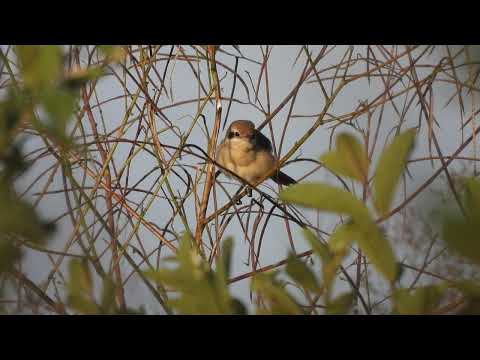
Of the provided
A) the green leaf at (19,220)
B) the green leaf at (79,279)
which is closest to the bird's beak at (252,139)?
the green leaf at (79,279)

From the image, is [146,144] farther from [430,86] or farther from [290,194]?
[290,194]

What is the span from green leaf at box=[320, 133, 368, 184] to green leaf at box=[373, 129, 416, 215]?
1 centimetres

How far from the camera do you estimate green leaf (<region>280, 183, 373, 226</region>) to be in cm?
39

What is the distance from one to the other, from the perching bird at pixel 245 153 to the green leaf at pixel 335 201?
4132 mm

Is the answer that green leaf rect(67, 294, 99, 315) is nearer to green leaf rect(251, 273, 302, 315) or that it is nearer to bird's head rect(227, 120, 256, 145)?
green leaf rect(251, 273, 302, 315)

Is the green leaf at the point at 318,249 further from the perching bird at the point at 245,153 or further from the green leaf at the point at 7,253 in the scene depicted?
the perching bird at the point at 245,153

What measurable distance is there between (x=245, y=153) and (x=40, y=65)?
428 cm

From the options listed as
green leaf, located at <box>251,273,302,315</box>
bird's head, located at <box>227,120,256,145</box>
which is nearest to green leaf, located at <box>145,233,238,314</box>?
green leaf, located at <box>251,273,302,315</box>

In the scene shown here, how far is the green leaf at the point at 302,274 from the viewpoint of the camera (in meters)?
0.43

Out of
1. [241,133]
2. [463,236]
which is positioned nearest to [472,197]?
[463,236]

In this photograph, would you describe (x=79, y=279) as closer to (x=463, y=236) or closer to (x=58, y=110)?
(x=58, y=110)

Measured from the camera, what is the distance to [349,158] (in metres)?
0.40

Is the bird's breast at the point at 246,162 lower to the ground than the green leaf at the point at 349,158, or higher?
higher
